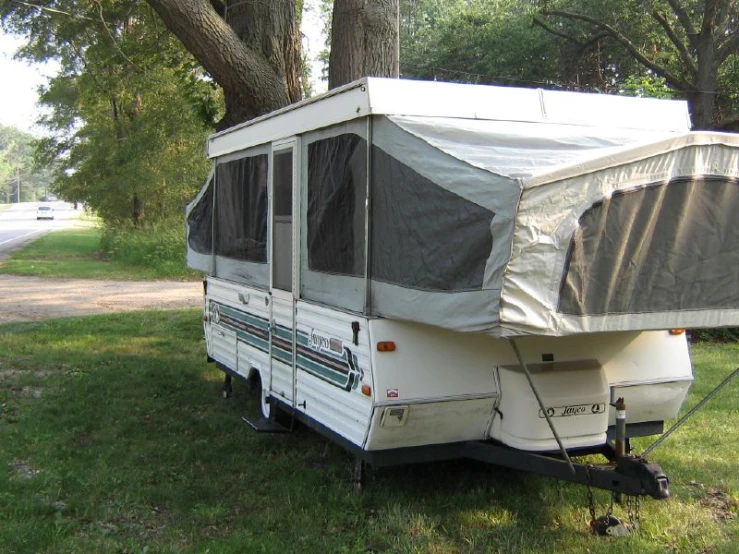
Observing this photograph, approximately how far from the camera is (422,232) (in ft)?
13.1

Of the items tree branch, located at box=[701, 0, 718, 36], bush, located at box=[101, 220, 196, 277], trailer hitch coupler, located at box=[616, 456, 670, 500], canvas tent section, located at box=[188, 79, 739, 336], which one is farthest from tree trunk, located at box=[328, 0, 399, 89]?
tree branch, located at box=[701, 0, 718, 36]

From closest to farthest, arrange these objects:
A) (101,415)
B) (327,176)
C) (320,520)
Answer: (320,520)
(327,176)
(101,415)

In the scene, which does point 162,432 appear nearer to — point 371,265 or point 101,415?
point 101,415

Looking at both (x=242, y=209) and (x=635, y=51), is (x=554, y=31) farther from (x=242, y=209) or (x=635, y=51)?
(x=242, y=209)

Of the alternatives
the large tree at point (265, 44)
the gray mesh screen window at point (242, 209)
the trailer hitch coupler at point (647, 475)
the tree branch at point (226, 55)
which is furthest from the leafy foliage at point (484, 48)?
the trailer hitch coupler at point (647, 475)

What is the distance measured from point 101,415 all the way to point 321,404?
9.00 feet

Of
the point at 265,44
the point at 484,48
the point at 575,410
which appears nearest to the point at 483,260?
the point at 575,410

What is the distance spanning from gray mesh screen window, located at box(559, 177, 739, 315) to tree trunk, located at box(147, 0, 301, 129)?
5850 millimetres

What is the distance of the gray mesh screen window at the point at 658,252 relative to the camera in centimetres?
345

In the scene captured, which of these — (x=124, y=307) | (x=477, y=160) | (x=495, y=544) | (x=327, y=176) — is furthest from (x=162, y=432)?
(x=124, y=307)

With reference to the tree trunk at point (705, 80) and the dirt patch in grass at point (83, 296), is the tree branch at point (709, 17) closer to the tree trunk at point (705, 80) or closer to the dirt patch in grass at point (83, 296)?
the tree trunk at point (705, 80)

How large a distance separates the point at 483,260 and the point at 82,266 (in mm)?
20162

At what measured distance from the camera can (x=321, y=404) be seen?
4.96m

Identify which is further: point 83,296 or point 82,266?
point 82,266
